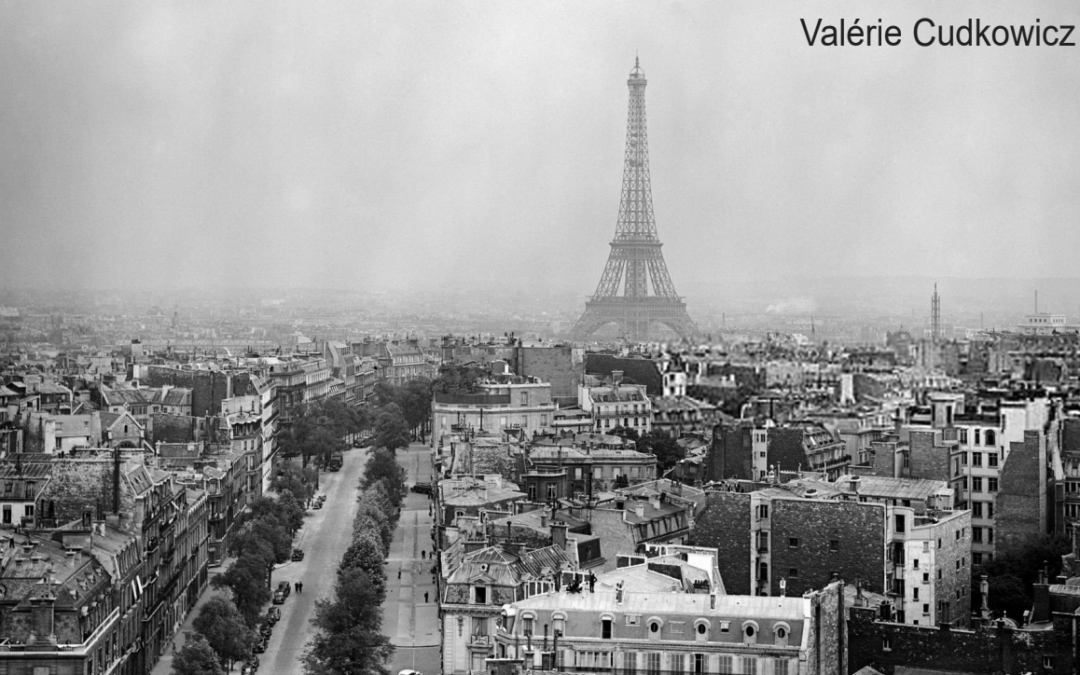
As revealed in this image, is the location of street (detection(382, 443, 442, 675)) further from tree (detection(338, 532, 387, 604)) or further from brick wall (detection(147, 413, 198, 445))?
brick wall (detection(147, 413, 198, 445))

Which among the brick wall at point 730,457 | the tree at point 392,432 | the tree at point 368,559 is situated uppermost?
the brick wall at point 730,457

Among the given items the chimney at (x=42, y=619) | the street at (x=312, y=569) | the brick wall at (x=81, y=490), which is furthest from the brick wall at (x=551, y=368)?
the chimney at (x=42, y=619)

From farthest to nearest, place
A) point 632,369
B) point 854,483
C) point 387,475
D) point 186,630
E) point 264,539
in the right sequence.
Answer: point 632,369 < point 387,475 < point 264,539 < point 854,483 < point 186,630

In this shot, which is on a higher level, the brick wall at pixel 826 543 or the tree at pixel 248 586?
the brick wall at pixel 826 543

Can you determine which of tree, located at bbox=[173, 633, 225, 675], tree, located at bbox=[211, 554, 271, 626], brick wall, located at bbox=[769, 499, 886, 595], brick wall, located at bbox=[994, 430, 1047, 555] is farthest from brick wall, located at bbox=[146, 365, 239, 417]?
brick wall, located at bbox=[769, 499, 886, 595]

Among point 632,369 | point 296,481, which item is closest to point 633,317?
point 632,369

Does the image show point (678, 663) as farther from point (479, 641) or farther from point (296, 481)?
point (296, 481)

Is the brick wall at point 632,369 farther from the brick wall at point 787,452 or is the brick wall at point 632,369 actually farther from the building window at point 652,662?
the building window at point 652,662
